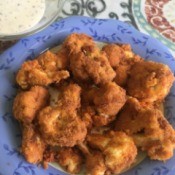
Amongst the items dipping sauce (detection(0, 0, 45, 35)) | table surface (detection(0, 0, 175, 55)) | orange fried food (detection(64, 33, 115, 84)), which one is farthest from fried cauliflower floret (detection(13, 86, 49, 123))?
table surface (detection(0, 0, 175, 55))

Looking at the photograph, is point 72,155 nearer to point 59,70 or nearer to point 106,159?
point 106,159

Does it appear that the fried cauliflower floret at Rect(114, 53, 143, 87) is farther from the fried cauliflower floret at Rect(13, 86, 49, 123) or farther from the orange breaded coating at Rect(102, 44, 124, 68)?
the fried cauliflower floret at Rect(13, 86, 49, 123)

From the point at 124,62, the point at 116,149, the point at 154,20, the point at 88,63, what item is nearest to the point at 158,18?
the point at 154,20

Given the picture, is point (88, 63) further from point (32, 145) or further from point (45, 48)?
point (32, 145)

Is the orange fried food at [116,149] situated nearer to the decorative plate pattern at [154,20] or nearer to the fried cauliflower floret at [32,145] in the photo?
the fried cauliflower floret at [32,145]

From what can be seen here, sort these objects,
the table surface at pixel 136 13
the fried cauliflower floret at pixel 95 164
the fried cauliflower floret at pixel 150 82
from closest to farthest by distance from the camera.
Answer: the fried cauliflower floret at pixel 95 164
the fried cauliflower floret at pixel 150 82
the table surface at pixel 136 13

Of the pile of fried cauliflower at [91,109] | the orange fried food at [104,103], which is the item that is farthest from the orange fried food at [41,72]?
the orange fried food at [104,103]
